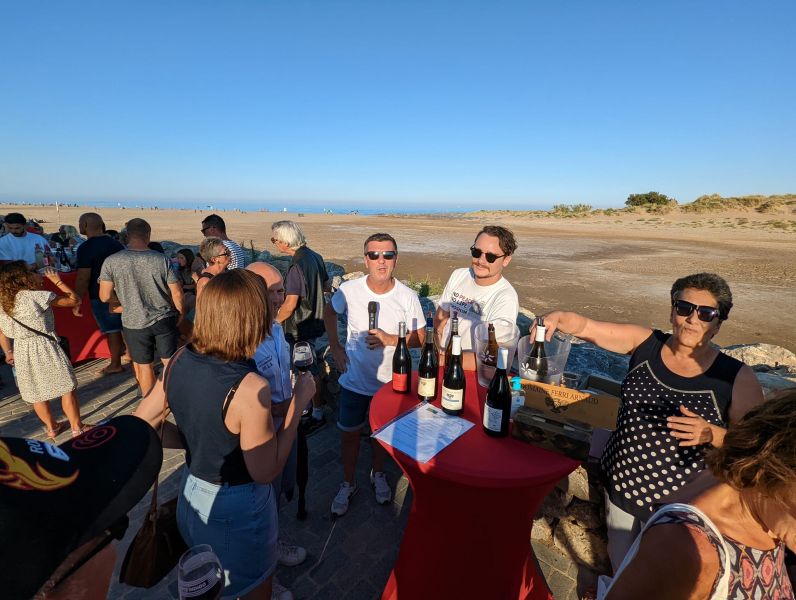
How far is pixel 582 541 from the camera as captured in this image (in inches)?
120

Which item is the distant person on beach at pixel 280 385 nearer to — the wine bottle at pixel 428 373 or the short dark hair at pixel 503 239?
the wine bottle at pixel 428 373

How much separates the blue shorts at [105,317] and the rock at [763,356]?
9339 mm

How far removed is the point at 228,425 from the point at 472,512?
4.26 feet

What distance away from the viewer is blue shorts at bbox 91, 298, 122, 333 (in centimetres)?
548

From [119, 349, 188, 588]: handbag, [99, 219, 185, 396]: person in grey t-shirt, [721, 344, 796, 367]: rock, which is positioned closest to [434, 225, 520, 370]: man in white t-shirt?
[119, 349, 188, 588]: handbag

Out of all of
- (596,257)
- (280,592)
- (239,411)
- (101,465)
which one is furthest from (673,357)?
(596,257)

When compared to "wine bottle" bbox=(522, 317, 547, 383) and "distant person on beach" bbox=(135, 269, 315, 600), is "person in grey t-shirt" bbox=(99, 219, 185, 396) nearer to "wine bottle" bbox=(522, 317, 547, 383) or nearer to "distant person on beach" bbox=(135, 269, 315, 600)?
"distant person on beach" bbox=(135, 269, 315, 600)

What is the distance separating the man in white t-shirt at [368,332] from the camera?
127 inches

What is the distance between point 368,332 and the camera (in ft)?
10.3

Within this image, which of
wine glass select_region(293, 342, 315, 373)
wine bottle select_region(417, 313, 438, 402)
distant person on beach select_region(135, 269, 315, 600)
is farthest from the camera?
wine glass select_region(293, 342, 315, 373)

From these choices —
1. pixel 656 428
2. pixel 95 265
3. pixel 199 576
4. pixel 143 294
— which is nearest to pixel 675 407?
pixel 656 428

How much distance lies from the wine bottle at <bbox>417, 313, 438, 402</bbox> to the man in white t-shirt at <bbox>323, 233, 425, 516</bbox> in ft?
1.69

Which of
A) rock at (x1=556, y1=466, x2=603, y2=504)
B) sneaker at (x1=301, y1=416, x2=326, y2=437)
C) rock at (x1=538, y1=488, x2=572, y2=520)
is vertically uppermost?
rock at (x1=556, y1=466, x2=603, y2=504)

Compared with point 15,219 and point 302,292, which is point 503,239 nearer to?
point 302,292
